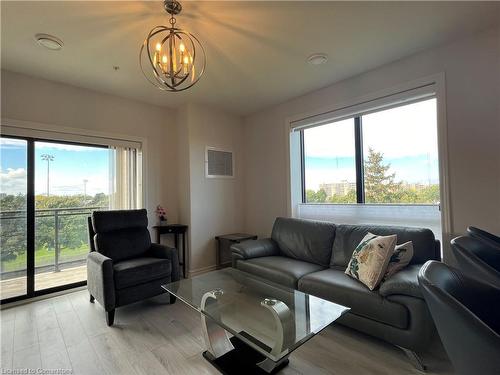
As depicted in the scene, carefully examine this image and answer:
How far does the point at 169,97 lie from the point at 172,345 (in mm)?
3032

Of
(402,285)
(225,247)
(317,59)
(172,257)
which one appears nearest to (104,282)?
(172,257)

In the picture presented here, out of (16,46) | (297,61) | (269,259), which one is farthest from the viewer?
(269,259)

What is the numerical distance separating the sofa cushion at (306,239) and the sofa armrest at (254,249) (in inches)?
4.3

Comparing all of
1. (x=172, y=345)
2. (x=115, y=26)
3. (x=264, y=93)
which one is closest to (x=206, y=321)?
(x=172, y=345)

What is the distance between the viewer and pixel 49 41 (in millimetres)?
2184

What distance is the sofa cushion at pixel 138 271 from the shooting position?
241 cm

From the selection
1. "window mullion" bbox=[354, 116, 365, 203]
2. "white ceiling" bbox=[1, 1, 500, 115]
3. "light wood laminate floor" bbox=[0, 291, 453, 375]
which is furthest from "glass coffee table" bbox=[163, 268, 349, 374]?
"white ceiling" bbox=[1, 1, 500, 115]

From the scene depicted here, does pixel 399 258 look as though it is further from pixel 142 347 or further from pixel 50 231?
pixel 50 231

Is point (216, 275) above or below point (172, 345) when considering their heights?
above

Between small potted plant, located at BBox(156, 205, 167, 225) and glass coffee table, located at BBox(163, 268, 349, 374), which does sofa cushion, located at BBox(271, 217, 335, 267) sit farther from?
small potted plant, located at BBox(156, 205, 167, 225)

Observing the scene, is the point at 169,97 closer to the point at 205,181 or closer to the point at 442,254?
the point at 205,181

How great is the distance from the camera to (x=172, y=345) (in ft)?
6.58

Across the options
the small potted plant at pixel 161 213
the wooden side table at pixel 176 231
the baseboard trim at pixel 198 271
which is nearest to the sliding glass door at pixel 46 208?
the small potted plant at pixel 161 213

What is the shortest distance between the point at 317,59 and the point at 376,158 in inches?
53.2
